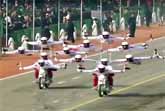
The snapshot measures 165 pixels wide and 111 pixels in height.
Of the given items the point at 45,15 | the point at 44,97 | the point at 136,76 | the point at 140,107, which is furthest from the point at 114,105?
the point at 45,15

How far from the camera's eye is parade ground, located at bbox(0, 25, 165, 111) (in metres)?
30.9

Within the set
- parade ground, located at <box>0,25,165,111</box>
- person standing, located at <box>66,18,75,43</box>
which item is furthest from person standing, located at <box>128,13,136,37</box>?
parade ground, located at <box>0,25,165,111</box>

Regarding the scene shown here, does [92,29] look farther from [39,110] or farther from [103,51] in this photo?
[39,110]

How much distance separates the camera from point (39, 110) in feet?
98.5

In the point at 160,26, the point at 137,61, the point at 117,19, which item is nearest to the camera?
the point at 137,61

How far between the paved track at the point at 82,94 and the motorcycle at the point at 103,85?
0.87 ft

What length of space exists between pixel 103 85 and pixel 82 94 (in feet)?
4.44

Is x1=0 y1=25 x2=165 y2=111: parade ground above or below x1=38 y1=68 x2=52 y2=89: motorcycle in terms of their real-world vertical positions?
below

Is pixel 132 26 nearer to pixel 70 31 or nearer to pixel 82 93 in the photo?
pixel 70 31

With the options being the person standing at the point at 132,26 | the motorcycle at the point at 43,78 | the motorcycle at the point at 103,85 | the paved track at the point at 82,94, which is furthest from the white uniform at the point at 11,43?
the motorcycle at the point at 103,85

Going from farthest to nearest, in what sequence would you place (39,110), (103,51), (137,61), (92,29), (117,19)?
(117,19) → (92,29) → (103,51) → (137,61) → (39,110)

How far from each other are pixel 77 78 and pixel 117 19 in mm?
23522

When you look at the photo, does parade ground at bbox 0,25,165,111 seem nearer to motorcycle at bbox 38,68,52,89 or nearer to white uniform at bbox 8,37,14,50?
motorcycle at bbox 38,68,52,89

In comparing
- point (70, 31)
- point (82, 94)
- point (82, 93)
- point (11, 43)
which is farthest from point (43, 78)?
point (70, 31)
